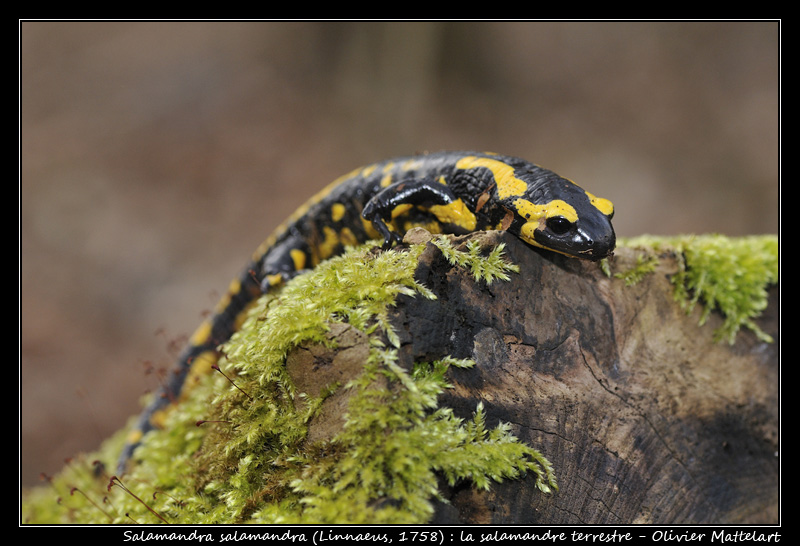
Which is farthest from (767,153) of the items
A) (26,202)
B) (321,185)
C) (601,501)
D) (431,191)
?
(26,202)

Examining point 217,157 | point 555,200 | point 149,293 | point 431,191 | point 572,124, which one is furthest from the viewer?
point 572,124

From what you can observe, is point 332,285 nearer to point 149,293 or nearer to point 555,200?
point 555,200

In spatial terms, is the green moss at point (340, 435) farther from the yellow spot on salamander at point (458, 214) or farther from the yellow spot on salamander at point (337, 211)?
the yellow spot on salamander at point (337, 211)

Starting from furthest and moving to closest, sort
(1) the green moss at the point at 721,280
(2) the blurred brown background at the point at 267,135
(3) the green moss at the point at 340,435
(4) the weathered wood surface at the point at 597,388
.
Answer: (2) the blurred brown background at the point at 267,135, (1) the green moss at the point at 721,280, (4) the weathered wood surface at the point at 597,388, (3) the green moss at the point at 340,435

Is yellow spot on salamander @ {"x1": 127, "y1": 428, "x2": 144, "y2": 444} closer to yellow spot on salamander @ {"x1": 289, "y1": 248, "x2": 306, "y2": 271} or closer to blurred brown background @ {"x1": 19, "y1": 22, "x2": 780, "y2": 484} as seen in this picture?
yellow spot on salamander @ {"x1": 289, "y1": 248, "x2": 306, "y2": 271}

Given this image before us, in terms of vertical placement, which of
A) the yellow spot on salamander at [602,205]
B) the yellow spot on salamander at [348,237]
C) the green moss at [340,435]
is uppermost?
the yellow spot on salamander at [348,237]

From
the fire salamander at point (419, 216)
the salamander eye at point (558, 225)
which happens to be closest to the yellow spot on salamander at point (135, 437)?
the fire salamander at point (419, 216)

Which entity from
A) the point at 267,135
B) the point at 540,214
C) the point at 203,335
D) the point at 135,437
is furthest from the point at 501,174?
the point at 267,135
